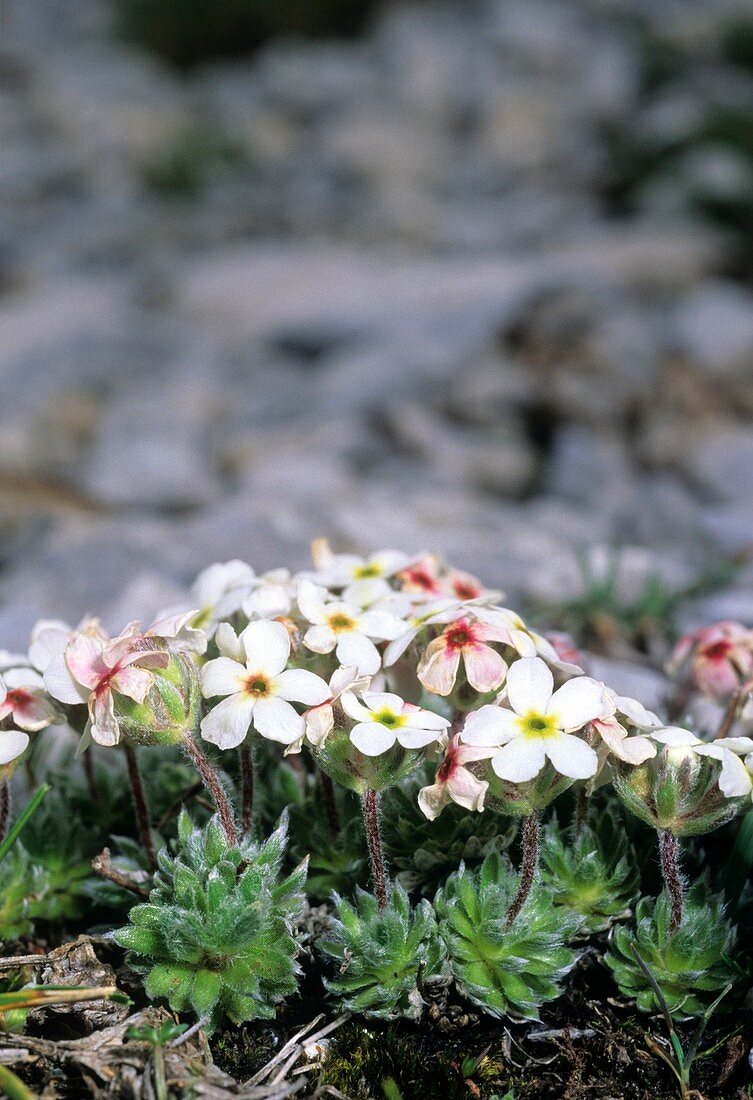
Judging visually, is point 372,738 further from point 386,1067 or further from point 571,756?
point 386,1067

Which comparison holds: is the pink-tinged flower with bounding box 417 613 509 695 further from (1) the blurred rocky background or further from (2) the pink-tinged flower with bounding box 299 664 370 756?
(1) the blurred rocky background

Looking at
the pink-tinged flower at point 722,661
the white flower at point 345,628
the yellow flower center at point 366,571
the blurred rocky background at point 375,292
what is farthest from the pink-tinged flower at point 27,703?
the pink-tinged flower at point 722,661

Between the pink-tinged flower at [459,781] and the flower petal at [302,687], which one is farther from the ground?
the flower petal at [302,687]

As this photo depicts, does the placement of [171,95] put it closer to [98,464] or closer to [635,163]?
[635,163]

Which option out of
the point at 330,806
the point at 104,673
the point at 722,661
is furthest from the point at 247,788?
the point at 722,661

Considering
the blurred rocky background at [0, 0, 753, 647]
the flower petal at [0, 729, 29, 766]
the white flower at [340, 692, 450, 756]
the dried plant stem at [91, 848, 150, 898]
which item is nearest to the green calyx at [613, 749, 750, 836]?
the white flower at [340, 692, 450, 756]

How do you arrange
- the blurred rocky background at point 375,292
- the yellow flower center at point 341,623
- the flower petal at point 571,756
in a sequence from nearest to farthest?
1. the flower petal at point 571,756
2. the yellow flower center at point 341,623
3. the blurred rocky background at point 375,292

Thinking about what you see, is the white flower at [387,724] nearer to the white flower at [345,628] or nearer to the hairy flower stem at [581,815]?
the white flower at [345,628]
